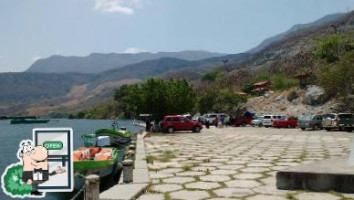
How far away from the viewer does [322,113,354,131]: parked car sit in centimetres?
3328

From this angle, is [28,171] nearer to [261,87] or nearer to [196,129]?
[196,129]

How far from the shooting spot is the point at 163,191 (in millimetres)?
7496

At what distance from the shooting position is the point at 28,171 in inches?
223

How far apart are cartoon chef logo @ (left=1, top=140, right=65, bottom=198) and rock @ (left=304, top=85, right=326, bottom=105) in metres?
54.9

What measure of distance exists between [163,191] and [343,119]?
29731mm

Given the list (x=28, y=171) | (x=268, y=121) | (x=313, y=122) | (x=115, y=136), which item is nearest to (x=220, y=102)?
(x=268, y=121)

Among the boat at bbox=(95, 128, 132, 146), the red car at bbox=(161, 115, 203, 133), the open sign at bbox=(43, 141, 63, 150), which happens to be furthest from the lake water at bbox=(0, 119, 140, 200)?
the open sign at bbox=(43, 141, 63, 150)

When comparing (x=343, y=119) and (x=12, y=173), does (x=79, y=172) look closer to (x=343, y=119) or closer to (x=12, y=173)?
(x=12, y=173)

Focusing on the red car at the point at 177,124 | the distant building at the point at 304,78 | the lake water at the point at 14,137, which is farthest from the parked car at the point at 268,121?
the distant building at the point at 304,78

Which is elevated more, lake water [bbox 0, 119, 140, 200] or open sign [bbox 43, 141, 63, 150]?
open sign [bbox 43, 141, 63, 150]

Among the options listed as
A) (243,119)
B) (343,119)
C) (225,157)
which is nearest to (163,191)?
(225,157)

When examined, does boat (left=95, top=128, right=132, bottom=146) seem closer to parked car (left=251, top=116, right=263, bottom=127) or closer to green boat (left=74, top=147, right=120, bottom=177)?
green boat (left=74, top=147, right=120, bottom=177)

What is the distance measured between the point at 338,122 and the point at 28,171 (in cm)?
3220

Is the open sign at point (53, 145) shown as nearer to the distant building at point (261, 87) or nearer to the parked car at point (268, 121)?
the parked car at point (268, 121)
